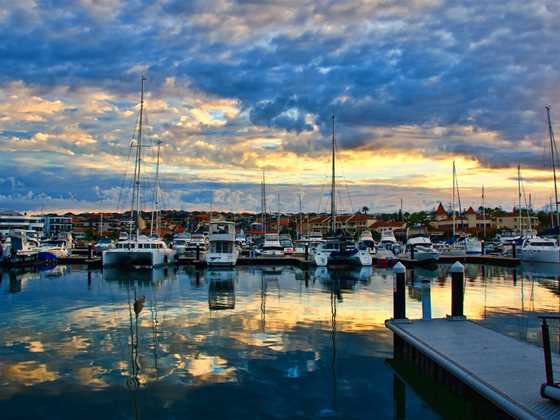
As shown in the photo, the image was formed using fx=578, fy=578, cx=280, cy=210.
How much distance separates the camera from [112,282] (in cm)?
3841

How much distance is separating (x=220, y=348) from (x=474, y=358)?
7427mm

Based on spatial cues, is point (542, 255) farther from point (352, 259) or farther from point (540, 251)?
point (352, 259)

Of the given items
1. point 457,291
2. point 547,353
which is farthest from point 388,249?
point 547,353

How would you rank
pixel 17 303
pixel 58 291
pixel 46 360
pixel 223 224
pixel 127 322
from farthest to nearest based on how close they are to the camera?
pixel 223 224, pixel 58 291, pixel 17 303, pixel 127 322, pixel 46 360

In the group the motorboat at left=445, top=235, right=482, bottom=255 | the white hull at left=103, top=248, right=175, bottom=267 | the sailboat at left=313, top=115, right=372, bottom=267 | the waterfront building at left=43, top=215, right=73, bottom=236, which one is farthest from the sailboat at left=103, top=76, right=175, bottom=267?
the waterfront building at left=43, top=215, right=73, bottom=236

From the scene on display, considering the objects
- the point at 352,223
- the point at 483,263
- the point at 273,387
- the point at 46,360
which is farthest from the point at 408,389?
the point at 352,223

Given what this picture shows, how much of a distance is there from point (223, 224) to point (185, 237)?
86.5ft

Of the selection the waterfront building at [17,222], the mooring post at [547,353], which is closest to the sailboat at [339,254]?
the mooring post at [547,353]

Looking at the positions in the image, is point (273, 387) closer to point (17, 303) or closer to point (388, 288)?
point (17, 303)

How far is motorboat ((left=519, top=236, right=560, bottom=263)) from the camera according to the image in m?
53.2

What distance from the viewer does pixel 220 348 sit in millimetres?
16969

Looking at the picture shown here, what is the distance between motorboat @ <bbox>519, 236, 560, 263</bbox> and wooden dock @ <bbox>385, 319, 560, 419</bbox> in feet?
135

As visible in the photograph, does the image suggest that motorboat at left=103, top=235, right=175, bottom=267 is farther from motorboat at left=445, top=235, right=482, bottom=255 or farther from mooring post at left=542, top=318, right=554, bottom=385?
Result: mooring post at left=542, top=318, right=554, bottom=385

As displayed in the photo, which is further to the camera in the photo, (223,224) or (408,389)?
(223,224)
